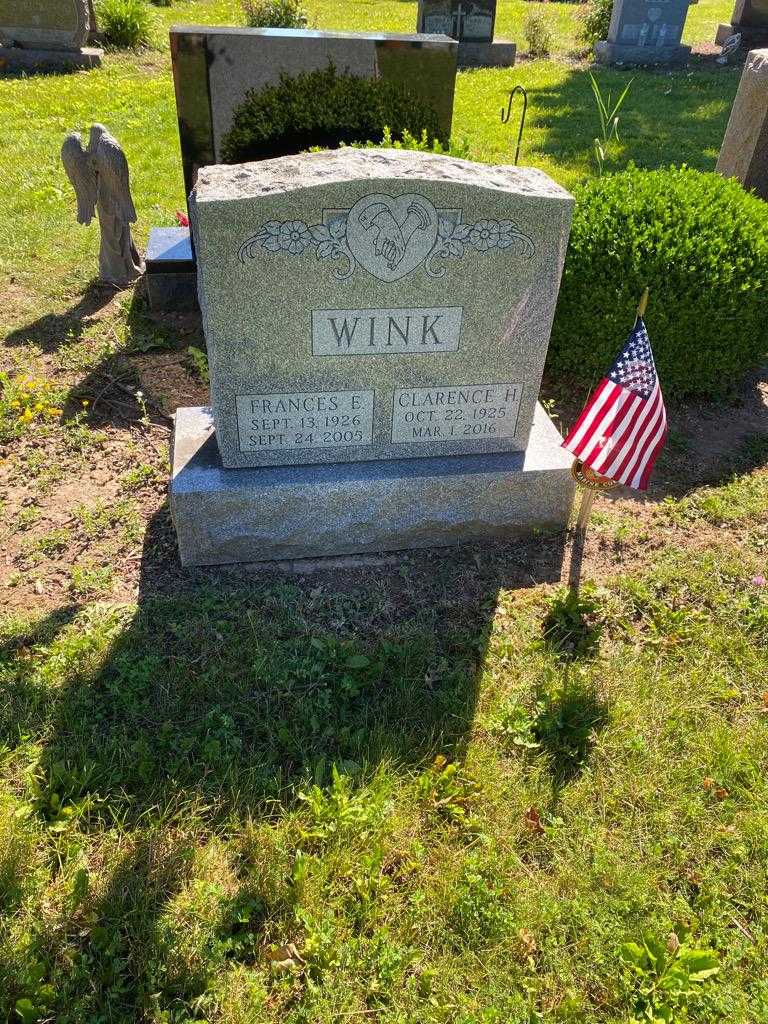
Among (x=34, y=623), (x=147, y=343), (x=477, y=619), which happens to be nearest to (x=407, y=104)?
(x=147, y=343)

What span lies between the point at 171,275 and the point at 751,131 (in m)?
4.94

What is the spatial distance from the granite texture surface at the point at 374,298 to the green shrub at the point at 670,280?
1.50 meters

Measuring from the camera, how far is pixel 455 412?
159 inches

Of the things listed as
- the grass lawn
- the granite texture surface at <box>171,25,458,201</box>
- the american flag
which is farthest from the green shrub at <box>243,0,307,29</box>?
the american flag

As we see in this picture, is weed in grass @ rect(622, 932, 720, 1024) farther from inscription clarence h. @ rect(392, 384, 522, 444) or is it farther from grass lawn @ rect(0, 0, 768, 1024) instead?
inscription clarence h. @ rect(392, 384, 522, 444)

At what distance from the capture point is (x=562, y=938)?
→ 8.59 feet

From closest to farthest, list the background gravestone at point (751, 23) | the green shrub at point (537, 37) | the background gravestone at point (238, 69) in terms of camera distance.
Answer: the background gravestone at point (238, 69), the background gravestone at point (751, 23), the green shrub at point (537, 37)

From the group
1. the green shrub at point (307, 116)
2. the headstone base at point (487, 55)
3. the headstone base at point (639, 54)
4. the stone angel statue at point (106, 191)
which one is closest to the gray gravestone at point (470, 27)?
the headstone base at point (487, 55)

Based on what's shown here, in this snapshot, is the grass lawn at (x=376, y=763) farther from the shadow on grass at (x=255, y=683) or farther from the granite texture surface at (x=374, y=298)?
the granite texture surface at (x=374, y=298)

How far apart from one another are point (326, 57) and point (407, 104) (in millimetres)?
742

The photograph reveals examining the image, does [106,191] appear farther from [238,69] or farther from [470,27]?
[470,27]

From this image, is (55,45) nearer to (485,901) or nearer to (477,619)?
(477,619)

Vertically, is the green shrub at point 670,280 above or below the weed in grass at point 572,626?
above

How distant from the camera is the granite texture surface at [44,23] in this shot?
1262 cm
